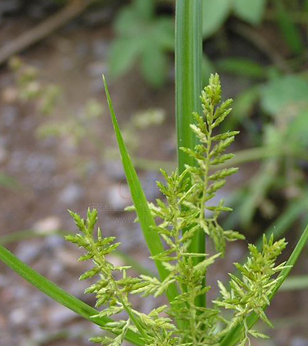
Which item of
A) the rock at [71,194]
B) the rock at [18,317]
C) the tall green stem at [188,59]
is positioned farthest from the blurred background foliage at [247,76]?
the tall green stem at [188,59]

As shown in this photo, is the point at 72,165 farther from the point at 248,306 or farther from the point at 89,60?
the point at 248,306

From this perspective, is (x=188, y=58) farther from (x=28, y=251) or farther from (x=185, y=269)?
(x=28, y=251)

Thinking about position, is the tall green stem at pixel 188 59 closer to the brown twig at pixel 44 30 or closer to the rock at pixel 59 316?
the rock at pixel 59 316

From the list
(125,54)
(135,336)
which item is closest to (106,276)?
(135,336)

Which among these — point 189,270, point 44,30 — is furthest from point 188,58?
point 44,30

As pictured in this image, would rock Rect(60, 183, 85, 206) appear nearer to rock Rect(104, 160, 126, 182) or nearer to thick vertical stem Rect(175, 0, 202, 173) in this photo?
rock Rect(104, 160, 126, 182)

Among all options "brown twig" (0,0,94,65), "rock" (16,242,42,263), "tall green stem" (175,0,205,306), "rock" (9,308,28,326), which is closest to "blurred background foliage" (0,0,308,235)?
"brown twig" (0,0,94,65)
